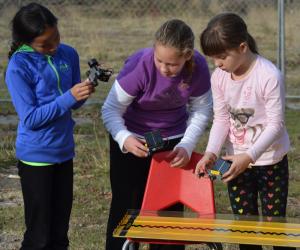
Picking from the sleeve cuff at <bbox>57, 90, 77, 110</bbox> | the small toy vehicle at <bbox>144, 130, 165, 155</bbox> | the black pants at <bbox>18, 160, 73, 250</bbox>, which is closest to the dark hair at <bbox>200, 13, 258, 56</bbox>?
the small toy vehicle at <bbox>144, 130, 165, 155</bbox>

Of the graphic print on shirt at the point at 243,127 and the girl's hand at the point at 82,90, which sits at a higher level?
the girl's hand at the point at 82,90

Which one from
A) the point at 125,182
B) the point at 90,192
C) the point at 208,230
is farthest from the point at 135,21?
the point at 208,230

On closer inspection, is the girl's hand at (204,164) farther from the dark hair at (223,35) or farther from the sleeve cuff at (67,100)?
the sleeve cuff at (67,100)

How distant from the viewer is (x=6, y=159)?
6.68 metres

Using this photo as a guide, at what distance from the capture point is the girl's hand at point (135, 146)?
11.5 ft

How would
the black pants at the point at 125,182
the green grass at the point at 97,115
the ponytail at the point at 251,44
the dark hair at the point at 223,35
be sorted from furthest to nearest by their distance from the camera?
the green grass at the point at 97,115
the black pants at the point at 125,182
the ponytail at the point at 251,44
the dark hair at the point at 223,35

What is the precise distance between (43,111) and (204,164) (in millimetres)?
803

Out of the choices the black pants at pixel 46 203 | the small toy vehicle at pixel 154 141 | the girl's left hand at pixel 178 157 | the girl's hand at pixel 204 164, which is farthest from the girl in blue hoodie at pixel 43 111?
the girl's hand at pixel 204 164

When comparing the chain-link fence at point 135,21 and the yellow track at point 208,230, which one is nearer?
the yellow track at point 208,230

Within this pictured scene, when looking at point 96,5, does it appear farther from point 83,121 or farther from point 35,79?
point 35,79

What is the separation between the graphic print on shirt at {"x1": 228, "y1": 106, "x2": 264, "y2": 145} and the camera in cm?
356

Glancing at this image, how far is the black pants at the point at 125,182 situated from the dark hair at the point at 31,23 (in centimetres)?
67

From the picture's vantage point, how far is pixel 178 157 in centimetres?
358

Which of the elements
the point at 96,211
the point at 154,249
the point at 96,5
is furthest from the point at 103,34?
the point at 154,249
